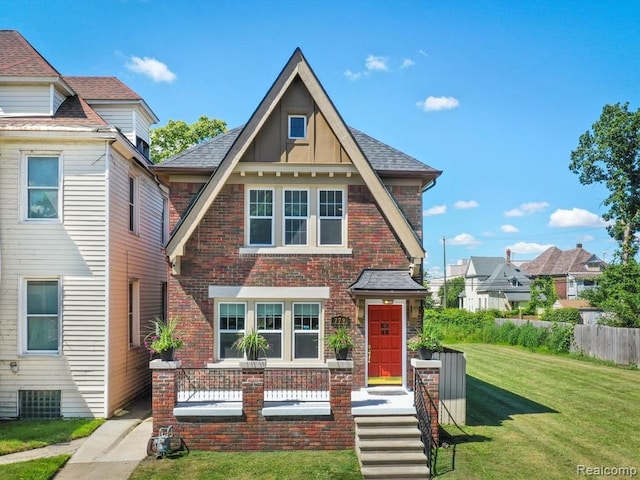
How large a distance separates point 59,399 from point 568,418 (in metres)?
13.1

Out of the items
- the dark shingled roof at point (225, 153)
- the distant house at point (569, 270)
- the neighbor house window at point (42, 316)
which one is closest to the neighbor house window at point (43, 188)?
the neighbor house window at point (42, 316)

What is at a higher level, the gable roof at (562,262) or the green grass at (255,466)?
the gable roof at (562,262)

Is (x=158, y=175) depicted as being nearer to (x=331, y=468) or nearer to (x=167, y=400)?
(x=167, y=400)

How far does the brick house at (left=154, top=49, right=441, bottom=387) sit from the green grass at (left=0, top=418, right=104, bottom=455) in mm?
2675

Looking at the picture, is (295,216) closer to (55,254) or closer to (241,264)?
(241,264)

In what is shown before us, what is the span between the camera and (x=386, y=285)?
492 inches

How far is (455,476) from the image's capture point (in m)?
9.56

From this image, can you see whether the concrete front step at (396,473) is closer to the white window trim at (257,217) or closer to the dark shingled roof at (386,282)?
the dark shingled roof at (386,282)

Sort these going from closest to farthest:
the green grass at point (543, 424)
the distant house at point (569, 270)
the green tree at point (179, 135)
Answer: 1. the green grass at point (543, 424)
2. the green tree at point (179, 135)
3. the distant house at point (569, 270)

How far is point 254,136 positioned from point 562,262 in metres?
58.8

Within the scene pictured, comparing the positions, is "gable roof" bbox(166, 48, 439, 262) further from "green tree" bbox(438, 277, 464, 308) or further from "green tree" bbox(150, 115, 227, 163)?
"green tree" bbox(438, 277, 464, 308)

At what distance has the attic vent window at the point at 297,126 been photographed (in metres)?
13.4

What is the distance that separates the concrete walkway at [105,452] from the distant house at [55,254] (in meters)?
1.06

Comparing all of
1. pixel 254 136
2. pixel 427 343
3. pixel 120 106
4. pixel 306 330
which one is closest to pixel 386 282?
pixel 427 343
